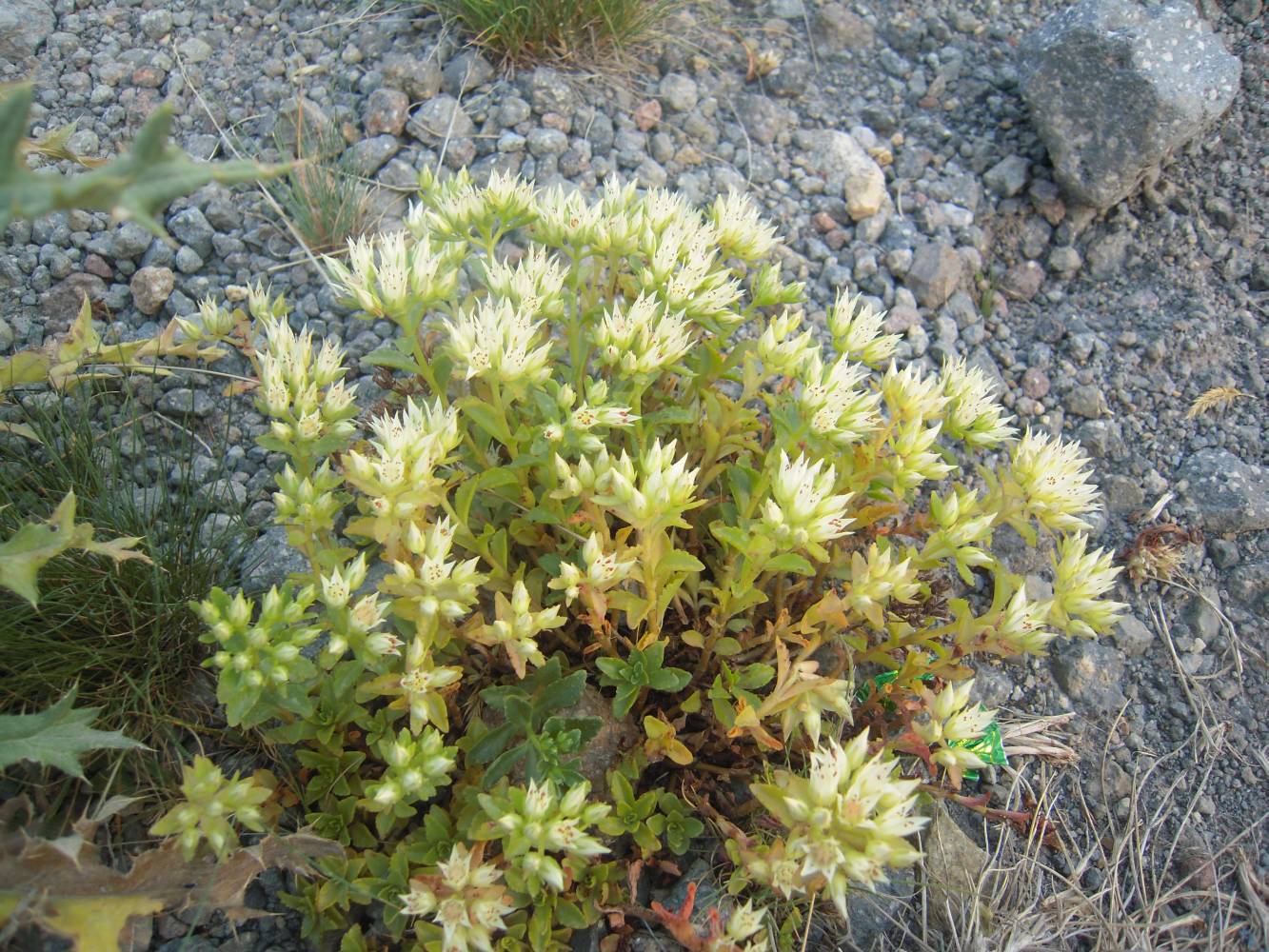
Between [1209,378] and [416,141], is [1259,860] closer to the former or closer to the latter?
[1209,378]

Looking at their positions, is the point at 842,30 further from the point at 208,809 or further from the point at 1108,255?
the point at 208,809

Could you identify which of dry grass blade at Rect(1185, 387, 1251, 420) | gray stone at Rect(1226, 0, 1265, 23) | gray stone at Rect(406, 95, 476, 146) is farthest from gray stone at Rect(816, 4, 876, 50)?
dry grass blade at Rect(1185, 387, 1251, 420)

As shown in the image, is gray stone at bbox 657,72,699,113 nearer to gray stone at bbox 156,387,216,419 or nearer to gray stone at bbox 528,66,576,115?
gray stone at bbox 528,66,576,115

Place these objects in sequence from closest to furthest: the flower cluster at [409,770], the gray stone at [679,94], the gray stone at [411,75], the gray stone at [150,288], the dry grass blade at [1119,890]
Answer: the flower cluster at [409,770] → the dry grass blade at [1119,890] → the gray stone at [150,288] → the gray stone at [411,75] → the gray stone at [679,94]

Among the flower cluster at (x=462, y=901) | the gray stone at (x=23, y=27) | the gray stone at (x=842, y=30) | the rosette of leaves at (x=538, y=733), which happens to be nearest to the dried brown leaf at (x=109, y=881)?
the flower cluster at (x=462, y=901)

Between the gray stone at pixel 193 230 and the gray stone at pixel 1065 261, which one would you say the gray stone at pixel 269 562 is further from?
the gray stone at pixel 1065 261

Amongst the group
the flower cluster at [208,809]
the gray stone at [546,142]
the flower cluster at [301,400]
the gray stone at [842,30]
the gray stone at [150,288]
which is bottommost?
the gray stone at [150,288]

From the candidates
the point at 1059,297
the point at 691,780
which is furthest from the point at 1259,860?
the point at 1059,297

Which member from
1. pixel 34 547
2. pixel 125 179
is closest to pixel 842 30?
pixel 125 179
